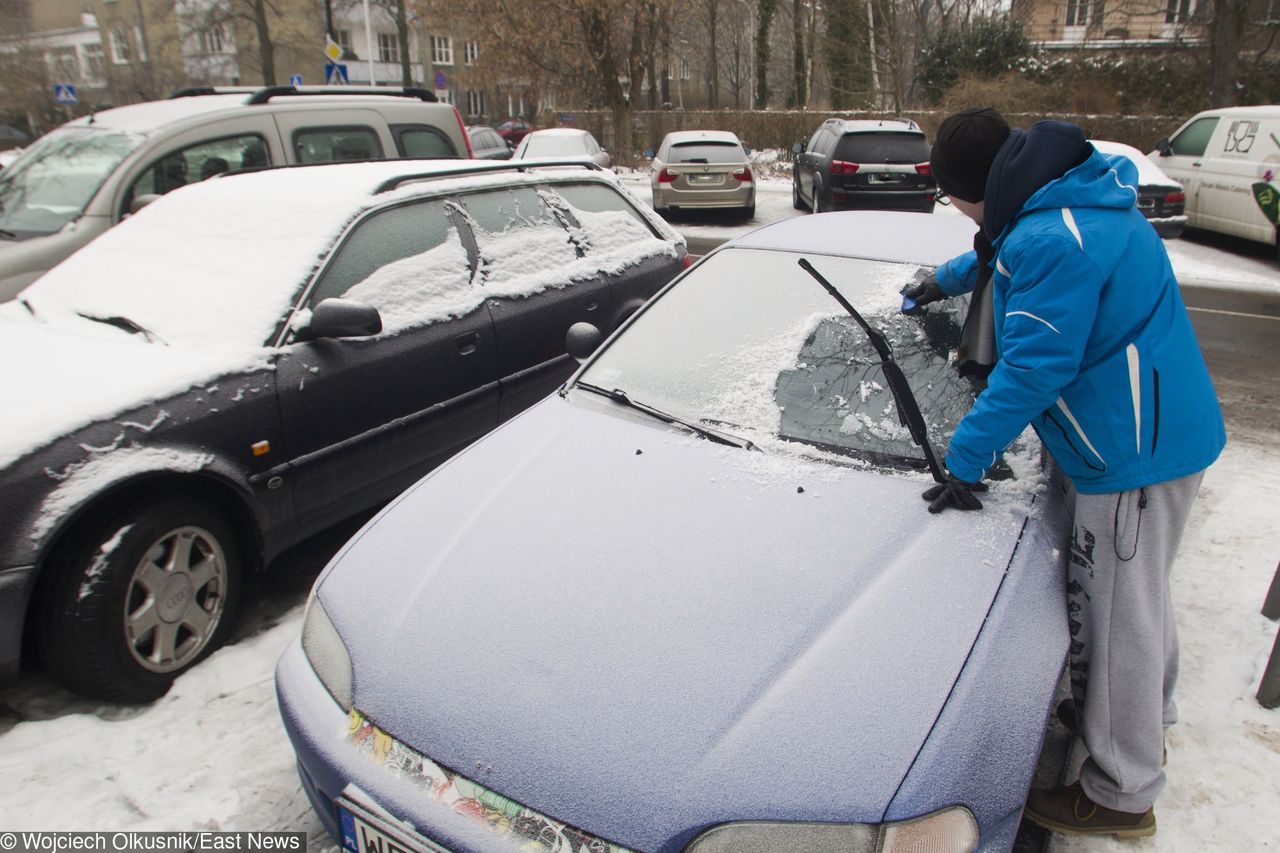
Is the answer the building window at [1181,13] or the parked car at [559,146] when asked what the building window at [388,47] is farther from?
the building window at [1181,13]

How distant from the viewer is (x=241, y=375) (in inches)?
126

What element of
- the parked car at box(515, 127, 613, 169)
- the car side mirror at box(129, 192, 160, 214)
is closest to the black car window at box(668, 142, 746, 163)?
the parked car at box(515, 127, 613, 169)

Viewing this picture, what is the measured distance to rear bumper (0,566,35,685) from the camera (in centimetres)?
253

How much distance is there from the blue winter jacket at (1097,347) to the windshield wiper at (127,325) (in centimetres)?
298

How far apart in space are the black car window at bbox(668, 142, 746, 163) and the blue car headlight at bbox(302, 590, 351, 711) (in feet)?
42.8

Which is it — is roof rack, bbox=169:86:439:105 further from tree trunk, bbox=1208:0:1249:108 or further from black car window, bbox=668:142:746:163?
tree trunk, bbox=1208:0:1249:108

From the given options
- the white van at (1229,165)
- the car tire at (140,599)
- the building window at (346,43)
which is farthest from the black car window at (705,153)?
the building window at (346,43)

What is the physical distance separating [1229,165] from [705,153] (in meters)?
7.33

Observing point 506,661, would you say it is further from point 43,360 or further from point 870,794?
point 43,360

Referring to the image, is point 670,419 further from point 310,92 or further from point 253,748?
point 310,92

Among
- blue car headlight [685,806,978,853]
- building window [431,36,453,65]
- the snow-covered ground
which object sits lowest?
the snow-covered ground

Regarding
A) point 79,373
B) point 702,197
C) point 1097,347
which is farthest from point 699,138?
point 1097,347

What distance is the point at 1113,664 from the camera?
2148mm

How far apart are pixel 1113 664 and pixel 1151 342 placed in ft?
2.62
